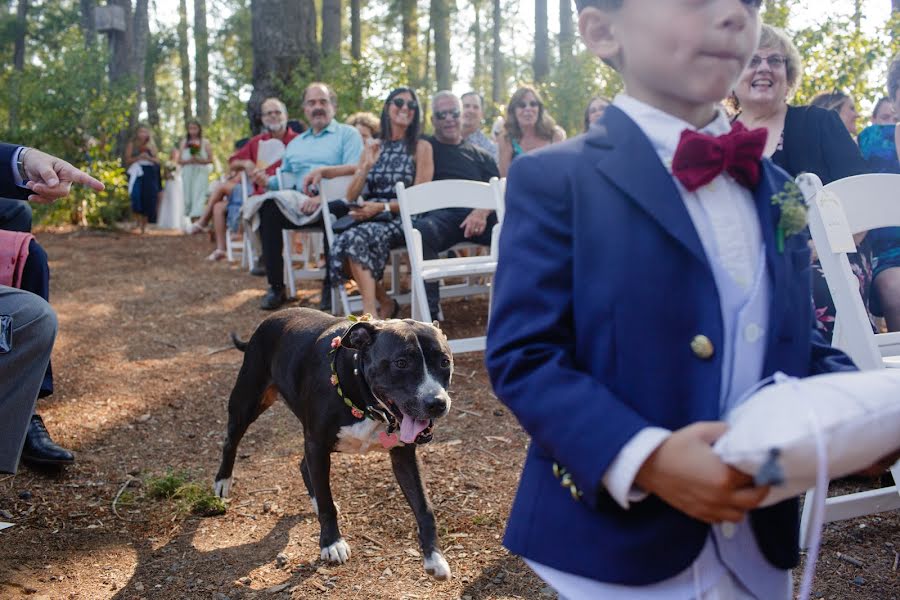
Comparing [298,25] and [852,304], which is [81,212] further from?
[852,304]

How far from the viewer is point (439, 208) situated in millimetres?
6855

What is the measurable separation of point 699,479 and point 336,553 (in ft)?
8.60

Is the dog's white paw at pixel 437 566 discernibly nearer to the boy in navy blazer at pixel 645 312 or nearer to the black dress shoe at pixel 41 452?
the boy in navy blazer at pixel 645 312

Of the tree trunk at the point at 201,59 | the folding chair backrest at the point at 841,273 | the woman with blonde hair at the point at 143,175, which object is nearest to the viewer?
the folding chair backrest at the point at 841,273

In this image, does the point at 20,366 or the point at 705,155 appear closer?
the point at 705,155

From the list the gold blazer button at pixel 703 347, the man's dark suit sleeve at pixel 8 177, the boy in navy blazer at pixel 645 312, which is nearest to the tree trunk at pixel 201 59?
the man's dark suit sleeve at pixel 8 177

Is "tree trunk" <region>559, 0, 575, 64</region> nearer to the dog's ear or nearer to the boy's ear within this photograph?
the dog's ear

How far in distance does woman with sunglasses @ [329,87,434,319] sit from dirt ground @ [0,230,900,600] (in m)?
1.15

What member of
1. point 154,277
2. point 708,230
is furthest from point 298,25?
point 708,230

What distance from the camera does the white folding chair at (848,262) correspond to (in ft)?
10.0

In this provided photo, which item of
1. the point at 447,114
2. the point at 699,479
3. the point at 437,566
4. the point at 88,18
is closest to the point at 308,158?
the point at 447,114

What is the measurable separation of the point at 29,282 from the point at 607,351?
3747 millimetres

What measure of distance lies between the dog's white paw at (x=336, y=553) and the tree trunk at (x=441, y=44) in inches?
782

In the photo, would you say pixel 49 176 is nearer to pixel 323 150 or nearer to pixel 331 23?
pixel 323 150
